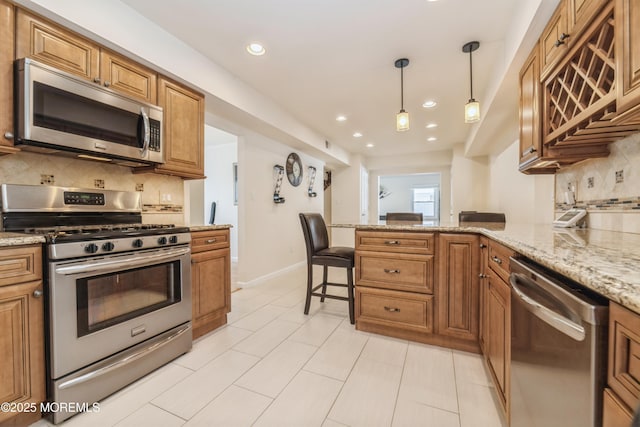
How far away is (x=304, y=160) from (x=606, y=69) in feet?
14.4

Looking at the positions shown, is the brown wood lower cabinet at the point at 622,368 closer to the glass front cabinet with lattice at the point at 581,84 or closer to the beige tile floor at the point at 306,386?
the glass front cabinet with lattice at the point at 581,84

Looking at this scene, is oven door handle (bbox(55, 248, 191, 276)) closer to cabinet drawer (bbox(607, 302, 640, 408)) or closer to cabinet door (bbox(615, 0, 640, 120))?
cabinet drawer (bbox(607, 302, 640, 408))

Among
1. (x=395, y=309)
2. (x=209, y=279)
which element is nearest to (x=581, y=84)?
(x=395, y=309)

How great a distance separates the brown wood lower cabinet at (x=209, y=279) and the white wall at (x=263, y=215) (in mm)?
1225

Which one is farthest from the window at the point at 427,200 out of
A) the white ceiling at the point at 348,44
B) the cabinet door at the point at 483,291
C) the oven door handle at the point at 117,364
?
the oven door handle at the point at 117,364

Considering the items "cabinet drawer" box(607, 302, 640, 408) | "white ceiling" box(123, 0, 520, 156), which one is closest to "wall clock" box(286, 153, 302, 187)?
"white ceiling" box(123, 0, 520, 156)

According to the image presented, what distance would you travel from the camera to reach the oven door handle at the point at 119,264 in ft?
4.45

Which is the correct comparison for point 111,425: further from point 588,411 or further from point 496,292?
point 496,292

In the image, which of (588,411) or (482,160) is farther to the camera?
(482,160)

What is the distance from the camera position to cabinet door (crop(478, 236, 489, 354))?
1.73 meters

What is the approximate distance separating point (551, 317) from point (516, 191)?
12.5 ft

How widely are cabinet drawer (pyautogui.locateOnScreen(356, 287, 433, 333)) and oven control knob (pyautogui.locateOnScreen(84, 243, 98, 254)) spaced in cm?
184

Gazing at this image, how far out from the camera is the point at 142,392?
1545mm

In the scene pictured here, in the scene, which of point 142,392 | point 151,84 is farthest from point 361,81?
point 142,392
